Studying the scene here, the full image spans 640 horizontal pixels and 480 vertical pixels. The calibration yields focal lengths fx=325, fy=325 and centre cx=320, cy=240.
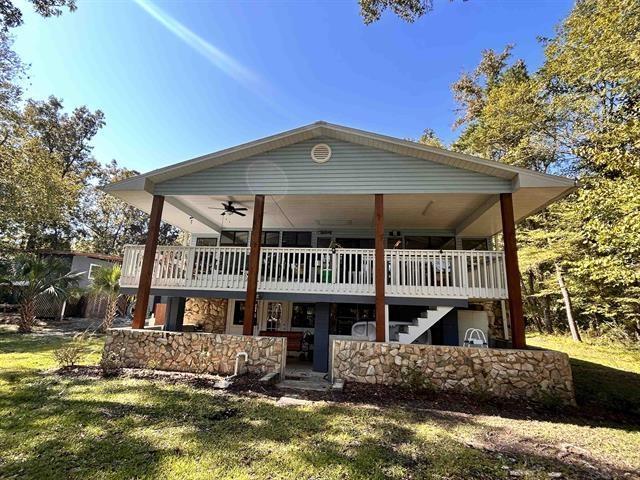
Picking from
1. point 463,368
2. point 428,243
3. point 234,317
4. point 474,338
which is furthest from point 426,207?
point 234,317

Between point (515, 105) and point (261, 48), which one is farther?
point (515, 105)

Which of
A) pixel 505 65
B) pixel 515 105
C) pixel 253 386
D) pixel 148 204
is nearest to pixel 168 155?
pixel 148 204

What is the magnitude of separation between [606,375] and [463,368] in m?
5.05

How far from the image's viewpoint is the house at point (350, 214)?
7.71 meters

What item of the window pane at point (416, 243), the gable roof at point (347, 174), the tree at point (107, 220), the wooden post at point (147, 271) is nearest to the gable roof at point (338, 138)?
the gable roof at point (347, 174)

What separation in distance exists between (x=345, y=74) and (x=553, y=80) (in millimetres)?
10394

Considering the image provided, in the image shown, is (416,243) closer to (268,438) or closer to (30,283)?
(268,438)

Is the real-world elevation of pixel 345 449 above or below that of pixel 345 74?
below

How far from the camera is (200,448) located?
12.7 ft

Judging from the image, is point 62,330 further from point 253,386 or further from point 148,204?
point 253,386

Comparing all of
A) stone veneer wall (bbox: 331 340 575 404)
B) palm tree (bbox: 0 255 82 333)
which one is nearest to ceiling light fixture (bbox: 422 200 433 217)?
stone veneer wall (bbox: 331 340 575 404)

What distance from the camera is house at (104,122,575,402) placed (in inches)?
304

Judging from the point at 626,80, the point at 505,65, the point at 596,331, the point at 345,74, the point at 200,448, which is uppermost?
the point at 505,65

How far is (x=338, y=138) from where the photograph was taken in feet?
27.7
